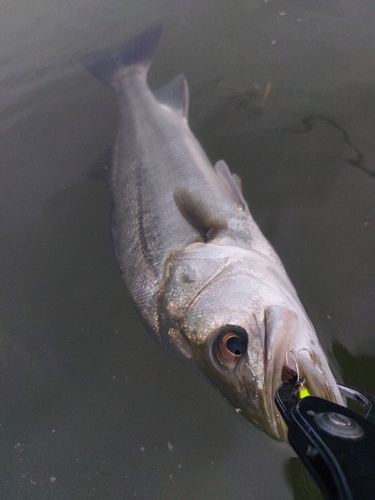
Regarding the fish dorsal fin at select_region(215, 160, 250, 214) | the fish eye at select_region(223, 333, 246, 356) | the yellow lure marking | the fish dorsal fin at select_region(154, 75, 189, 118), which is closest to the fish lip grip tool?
the yellow lure marking

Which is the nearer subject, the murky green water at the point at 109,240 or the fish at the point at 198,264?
the fish at the point at 198,264

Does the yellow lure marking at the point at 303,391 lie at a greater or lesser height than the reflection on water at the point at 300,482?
greater

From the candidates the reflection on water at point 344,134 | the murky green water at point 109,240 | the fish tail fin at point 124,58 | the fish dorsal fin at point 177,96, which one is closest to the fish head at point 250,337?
the murky green water at point 109,240

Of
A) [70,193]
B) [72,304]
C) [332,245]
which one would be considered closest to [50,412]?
[72,304]

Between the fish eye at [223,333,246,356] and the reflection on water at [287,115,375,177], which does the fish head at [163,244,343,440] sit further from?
the reflection on water at [287,115,375,177]

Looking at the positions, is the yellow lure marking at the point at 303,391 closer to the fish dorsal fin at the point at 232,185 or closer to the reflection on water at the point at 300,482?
the reflection on water at the point at 300,482

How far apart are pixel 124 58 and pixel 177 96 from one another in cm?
82

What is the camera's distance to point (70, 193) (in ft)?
10.9

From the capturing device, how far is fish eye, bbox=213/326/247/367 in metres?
1.68

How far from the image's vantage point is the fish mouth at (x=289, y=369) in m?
1.41

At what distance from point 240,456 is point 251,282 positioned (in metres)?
1.00

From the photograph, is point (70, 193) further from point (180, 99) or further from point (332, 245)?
point (332, 245)

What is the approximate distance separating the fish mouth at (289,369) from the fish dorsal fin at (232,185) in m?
1.20

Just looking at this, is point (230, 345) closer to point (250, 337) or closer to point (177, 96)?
point (250, 337)
